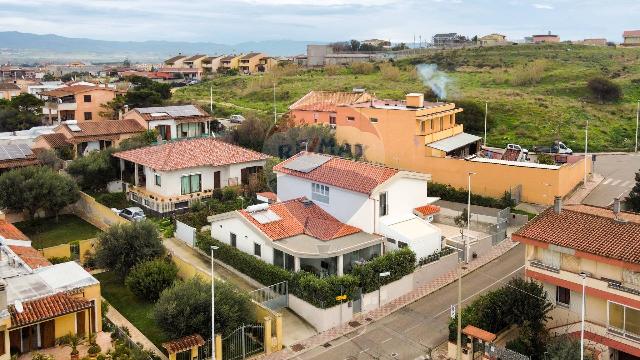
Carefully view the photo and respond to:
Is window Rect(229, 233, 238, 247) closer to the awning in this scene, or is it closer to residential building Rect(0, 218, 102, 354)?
residential building Rect(0, 218, 102, 354)

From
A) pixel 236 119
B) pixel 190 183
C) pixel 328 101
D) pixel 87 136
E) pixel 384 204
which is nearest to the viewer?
pixel 384 204

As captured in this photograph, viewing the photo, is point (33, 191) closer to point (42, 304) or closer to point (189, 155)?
point (189, 155)

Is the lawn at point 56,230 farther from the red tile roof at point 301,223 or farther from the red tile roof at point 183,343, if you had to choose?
the red tile roof at point 183,343

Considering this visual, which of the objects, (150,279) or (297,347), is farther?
(150,279)

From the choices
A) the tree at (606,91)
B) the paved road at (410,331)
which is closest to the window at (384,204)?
the paved road at (410,331)

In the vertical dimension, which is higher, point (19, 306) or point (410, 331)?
point (19, 306)

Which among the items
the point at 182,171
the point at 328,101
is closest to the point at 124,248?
the point at 182,171

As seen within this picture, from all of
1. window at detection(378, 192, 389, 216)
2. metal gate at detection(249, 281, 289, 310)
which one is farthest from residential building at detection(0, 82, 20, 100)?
metal gate at detection(249, 281, 289, 310)
